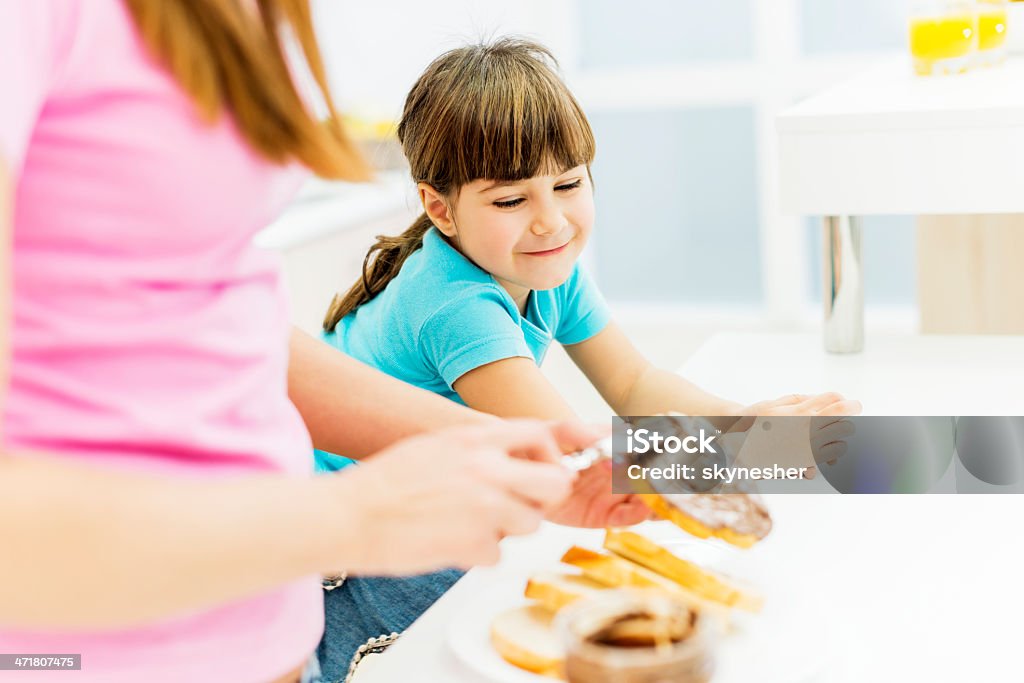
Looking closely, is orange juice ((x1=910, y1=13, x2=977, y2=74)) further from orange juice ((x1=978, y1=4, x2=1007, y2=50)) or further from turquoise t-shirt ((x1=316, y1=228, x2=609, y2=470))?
turquoise t-shirt ((x1=316, y1=228, x2=609, y2=470))

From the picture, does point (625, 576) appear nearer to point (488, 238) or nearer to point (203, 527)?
→ point (203, 527)

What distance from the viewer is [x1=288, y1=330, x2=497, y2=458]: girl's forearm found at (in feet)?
2.62

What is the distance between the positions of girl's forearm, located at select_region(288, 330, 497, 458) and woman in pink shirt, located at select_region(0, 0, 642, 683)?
17cm

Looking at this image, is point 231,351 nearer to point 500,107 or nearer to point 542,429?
point 542,429

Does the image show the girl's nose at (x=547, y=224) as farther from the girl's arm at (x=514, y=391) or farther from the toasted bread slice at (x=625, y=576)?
the toasted bread slice at (x=625, y=576)

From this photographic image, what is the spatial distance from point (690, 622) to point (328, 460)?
2.35ft

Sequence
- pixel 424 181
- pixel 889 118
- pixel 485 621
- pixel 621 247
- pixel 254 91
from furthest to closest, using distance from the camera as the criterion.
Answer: pixel 621 247
pixel 424 181
pixel 889 118
pixel 485 621
pixel 254 91

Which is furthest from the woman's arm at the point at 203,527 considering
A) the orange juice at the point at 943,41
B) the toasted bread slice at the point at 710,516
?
the orange juice at the point at 943,41

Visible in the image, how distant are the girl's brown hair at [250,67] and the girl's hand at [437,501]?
0.15 m

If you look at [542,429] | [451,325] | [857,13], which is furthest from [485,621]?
[857,13]

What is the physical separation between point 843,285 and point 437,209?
20.7 inches

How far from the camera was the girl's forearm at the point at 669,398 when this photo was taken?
4.28 ft

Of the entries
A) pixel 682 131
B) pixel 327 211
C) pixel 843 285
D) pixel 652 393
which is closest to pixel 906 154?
pixel 843 285

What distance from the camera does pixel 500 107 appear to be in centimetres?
127
